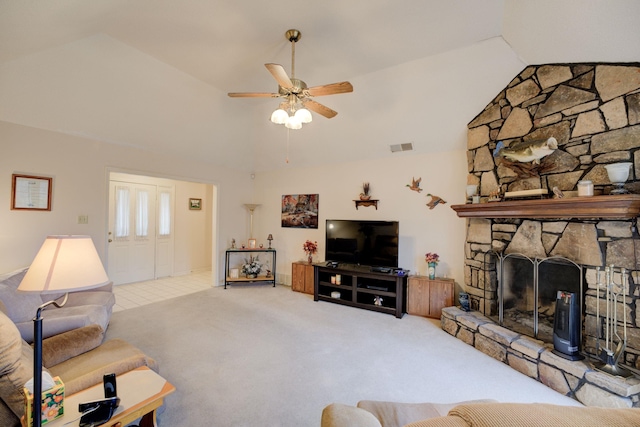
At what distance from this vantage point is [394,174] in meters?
4.54

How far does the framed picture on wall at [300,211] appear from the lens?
5411 millimetres

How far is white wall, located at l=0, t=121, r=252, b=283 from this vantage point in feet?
10.3

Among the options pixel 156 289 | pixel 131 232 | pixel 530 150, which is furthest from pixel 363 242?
pixel 131 232

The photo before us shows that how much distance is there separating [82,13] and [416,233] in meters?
4.62

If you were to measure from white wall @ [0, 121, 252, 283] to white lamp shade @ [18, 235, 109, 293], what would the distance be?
2887 millimetres

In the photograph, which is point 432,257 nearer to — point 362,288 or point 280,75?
point 362,288

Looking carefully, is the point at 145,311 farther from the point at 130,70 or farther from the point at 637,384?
the point at 637,384

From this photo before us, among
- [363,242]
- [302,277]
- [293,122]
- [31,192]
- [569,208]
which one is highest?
[293,122]

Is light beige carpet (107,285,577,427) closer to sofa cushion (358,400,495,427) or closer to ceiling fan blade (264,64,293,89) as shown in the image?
sofa cushion (358,400,495,427)

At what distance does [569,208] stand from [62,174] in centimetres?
587

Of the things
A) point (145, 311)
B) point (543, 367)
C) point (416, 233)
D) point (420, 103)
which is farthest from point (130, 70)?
point (543, 367)

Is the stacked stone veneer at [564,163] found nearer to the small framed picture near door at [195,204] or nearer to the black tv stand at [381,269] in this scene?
the black tv stand at [381,269]

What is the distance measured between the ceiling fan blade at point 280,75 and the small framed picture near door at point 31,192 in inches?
134

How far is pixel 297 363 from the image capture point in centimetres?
264
